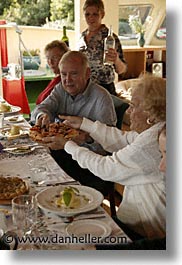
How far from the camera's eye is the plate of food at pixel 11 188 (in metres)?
1.20

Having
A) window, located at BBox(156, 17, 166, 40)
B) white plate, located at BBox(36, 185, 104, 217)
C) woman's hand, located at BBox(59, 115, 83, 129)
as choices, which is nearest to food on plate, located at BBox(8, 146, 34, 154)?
woman's hand, located at BBox(59, 115, 83, 129)

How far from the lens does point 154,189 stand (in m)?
1.21

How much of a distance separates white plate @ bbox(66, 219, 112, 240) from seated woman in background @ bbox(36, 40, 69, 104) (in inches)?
14.1

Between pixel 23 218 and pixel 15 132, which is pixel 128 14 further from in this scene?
pixel 15 132

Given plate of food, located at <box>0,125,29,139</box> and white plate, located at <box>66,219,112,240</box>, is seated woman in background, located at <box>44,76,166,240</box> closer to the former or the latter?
white plate, located at <box>66,219,112,240</box>

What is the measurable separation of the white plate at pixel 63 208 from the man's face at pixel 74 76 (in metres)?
0.33

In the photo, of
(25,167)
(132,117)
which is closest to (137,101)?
(132,117)

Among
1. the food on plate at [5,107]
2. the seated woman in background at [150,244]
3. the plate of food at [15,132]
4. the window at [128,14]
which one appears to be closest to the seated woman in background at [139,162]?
the seated woman in background at [150,244]

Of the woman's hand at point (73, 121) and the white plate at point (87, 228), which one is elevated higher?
the woman's hand at point (73, 121)

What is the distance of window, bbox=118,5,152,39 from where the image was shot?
1.17m

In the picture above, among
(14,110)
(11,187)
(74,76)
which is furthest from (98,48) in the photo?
(11,187)

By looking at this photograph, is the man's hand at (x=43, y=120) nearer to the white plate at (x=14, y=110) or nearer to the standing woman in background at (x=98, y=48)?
the white plate at (x=14, y=110)

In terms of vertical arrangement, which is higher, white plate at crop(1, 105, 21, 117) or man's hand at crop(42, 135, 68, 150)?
white plate at crop(1, 105, 21, 117)

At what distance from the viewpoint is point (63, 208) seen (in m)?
1.18
